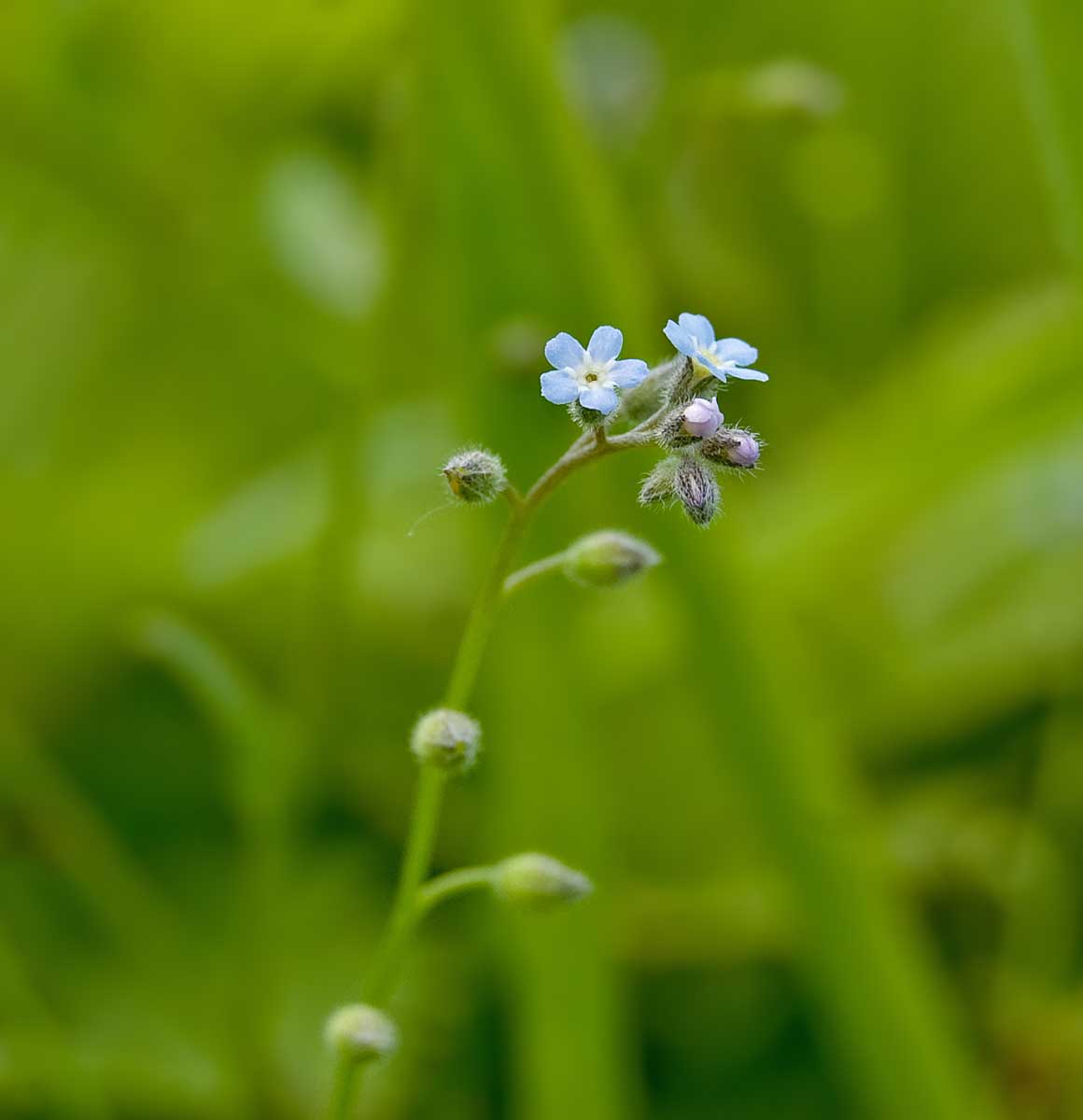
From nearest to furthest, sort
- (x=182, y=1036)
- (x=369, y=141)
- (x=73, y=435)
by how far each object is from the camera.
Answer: (x=182, y=1036) < (x=73, y=435) < (x=369, y=141)

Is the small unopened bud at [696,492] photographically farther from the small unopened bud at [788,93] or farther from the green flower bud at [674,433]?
the small unopened bud at [788,93]

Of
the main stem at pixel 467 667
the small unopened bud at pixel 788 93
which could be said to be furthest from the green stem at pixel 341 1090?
the small unopened bud at pixel 788 93

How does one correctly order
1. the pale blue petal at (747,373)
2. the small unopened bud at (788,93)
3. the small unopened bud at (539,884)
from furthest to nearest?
the small unopened bud at (788,93) → the small unopened bud at (539,884) → the pale blue petal at (747,373)

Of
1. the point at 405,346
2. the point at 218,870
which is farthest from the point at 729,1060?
the point at 405,346

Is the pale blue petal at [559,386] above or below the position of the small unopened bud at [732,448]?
below

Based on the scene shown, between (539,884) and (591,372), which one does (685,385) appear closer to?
(591,372)

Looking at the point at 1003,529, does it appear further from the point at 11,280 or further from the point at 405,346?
the point at 11,280

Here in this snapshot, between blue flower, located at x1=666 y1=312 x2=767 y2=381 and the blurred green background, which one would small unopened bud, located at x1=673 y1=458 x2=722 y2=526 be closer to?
blue flower, located at x1=666 y1=312 x2=767 y2=381

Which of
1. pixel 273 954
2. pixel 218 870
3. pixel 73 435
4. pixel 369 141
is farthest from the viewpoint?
pixel 369 141
